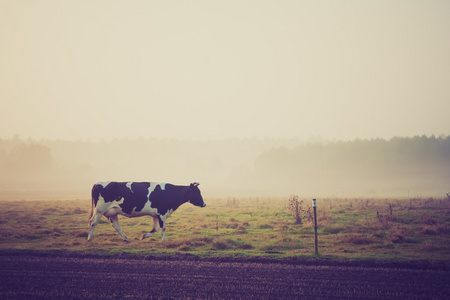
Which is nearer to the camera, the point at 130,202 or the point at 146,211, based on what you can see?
the point at 130,202

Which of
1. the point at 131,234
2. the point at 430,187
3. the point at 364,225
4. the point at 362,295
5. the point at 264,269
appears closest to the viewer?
the point at 362,295

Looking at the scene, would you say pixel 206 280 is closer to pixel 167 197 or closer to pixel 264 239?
pixel 264 239

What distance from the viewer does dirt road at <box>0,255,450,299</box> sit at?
952 centimetres

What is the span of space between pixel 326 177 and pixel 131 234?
5392 inches

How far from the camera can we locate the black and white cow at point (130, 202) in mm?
19156

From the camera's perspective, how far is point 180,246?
1645 cm

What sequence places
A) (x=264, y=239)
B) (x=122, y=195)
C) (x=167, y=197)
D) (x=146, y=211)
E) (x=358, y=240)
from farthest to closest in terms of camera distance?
1. (x=167, y=197)
2. (x=146, y=211)
3. (x=122, y=195)
4. (x=264, y=239)
5. (x=358, y=240)

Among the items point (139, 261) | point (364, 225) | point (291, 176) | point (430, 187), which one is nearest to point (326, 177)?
point (291, 176)

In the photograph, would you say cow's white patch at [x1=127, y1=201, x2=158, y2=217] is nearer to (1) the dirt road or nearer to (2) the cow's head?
(2) the cow's head

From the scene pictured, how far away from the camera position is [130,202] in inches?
765

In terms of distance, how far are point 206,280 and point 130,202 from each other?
9.60 metres

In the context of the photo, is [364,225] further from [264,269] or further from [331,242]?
[264,269]

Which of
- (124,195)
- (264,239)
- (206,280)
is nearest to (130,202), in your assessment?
(124,195)

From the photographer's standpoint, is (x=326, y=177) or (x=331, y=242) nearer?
(x=331, y=242)
